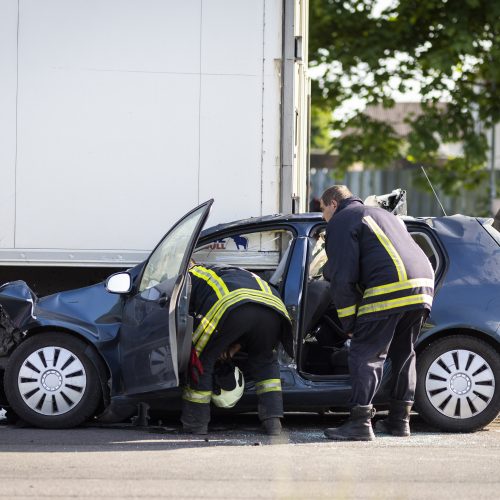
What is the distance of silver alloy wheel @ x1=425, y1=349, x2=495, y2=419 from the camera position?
25.3ft

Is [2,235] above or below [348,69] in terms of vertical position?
below

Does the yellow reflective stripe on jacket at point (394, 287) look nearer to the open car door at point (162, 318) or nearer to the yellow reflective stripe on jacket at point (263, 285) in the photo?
the yellow reflective stripe on jacket at point (263, 285)

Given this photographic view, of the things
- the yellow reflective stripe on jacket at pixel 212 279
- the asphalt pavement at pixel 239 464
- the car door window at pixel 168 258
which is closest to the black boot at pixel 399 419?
the asphalt pavement at pixel 239 464

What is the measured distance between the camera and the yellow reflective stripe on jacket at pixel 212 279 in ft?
24.2

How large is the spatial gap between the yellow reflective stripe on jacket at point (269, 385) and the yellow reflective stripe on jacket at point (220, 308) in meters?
0.42

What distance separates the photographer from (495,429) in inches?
323

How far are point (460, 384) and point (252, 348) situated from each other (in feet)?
4.47

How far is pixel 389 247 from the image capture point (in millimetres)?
7355

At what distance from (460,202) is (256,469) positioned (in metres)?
26.0

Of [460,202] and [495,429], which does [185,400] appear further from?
[460,202]

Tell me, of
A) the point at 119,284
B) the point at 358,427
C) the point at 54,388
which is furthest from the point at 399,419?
the point at 54,388

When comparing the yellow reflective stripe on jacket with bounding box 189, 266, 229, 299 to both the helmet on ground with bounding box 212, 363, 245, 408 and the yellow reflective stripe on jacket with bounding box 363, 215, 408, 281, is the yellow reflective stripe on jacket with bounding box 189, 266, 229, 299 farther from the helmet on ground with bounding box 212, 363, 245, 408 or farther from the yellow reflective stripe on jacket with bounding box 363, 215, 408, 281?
the yellow reflective stripe on jacket with bounding box 363, 215, 408, 281

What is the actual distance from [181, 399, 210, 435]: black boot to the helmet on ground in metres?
0.10

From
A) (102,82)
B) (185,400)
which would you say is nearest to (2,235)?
(102,82)
